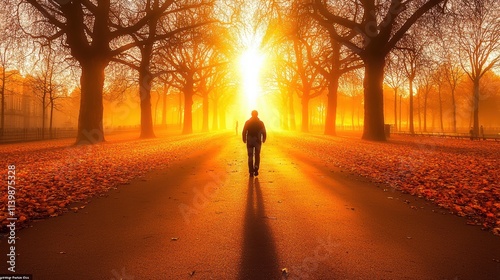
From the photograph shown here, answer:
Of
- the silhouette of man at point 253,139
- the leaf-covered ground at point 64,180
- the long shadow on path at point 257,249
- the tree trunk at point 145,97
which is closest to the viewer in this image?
the long shadow on path at point 257,249

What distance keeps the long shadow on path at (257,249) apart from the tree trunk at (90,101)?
1580cm

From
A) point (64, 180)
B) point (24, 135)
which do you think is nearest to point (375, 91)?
point (64, 180)

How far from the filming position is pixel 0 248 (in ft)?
13.5

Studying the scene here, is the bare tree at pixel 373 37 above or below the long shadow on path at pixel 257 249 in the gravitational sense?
above

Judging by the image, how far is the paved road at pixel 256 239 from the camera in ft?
11.6

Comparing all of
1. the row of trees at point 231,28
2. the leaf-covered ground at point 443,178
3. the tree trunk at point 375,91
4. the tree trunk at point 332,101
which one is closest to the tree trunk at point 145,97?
the row of trees at point 231,28

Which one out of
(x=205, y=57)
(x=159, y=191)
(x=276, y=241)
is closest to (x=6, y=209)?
(x=159, y=191)

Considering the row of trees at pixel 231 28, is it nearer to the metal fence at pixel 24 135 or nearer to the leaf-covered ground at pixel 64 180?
the leaf-covered ground at pixel 64 180

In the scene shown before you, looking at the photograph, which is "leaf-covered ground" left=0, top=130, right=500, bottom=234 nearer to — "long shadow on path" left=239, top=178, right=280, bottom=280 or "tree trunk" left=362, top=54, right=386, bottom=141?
"long shadow on path" left=239, top=178, right=280, bottom=280

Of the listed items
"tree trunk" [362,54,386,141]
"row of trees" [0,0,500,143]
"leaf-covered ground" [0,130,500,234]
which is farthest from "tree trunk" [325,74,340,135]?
"leaf-covered ground" [0,130,500,234]

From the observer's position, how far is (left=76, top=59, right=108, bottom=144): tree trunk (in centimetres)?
1847

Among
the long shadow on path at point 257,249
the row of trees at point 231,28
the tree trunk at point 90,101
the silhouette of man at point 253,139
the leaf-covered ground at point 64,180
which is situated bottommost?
the long shadow on path at point 257,249

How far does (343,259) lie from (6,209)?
19.1 ft

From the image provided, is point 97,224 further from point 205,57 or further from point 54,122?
point 54,122
